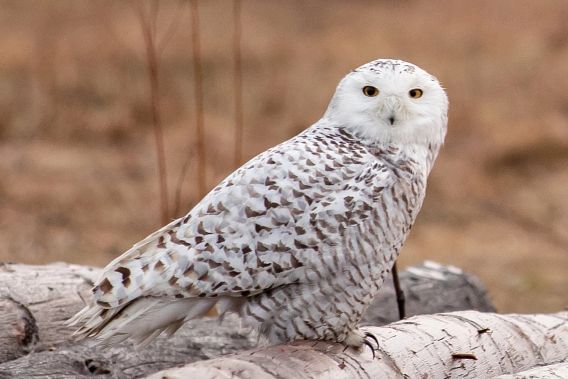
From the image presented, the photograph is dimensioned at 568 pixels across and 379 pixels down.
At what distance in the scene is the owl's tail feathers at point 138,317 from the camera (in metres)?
2.51

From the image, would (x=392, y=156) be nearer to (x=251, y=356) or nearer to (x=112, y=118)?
(x=251, y=356)

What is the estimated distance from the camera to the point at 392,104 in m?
2.62

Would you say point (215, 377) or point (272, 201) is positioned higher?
point (272, 201)

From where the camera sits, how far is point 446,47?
8.13 metres

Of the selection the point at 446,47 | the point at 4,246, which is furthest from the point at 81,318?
the point at 446,47

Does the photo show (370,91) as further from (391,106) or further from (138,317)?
(138,317)

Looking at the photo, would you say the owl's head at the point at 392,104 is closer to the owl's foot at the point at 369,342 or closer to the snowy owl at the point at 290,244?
the snowy owl at the point at 290,244

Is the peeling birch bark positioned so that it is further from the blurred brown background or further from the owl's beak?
the blurred brown background

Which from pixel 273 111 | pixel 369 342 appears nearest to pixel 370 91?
pixel 369 342

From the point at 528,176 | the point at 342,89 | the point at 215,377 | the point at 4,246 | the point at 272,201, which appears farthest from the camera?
the point at 528,176

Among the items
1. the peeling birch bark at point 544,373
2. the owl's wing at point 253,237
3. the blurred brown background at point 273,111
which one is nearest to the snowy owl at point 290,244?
the owl's wing at point 253,237

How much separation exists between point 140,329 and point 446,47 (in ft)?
19.8

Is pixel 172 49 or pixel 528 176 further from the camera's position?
pixel 172 49

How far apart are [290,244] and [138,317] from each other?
1.37ft
